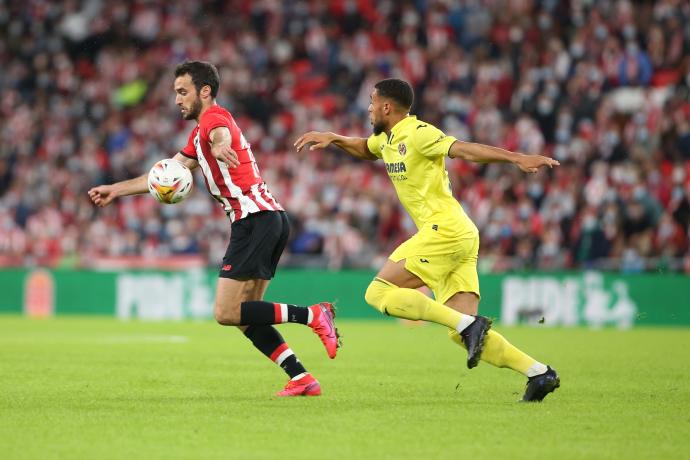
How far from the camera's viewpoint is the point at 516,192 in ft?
68.7

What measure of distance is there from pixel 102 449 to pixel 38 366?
5.62 m

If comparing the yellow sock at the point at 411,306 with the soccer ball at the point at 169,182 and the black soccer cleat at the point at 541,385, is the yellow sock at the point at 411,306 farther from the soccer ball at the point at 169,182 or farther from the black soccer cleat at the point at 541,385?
the soccer ball at the point at 169,182

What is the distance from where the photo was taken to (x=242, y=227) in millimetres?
8906

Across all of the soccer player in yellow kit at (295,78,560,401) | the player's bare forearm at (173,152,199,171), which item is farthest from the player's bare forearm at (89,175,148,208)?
the soccer player in yellow kit at (295,78,560,401)

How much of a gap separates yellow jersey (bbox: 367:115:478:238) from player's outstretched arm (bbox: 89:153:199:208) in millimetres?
1516

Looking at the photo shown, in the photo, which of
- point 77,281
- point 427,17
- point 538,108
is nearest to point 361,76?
point 427,17

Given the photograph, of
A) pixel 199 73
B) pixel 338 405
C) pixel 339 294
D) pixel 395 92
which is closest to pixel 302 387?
pixel 338 405

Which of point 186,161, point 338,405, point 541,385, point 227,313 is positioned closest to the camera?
point 541,385

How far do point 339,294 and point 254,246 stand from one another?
1262 centimetres

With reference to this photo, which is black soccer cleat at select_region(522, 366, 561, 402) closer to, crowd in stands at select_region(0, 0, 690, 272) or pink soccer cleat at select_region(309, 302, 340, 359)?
pink soccer cleat at select_region(309, 302, 340, 359)

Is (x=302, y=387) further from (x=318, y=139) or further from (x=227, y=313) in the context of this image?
(x=318, y=139)

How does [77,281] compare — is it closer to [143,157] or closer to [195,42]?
[143,157]

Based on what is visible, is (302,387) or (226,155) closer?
(226,155)

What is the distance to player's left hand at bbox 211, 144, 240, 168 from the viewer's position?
834 cm
